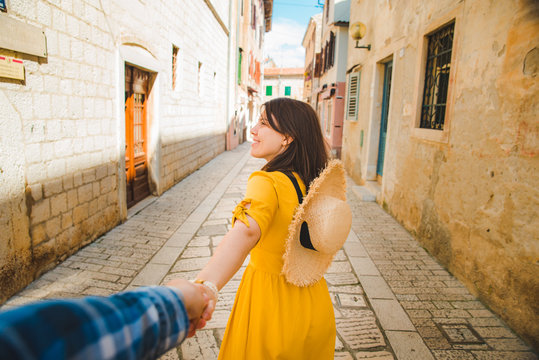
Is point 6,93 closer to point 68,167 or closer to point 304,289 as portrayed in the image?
point 68,167

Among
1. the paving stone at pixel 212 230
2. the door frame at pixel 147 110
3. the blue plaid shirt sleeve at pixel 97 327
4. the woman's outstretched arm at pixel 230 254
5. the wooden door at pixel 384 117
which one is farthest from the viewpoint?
the wooden door at pixel 384 117

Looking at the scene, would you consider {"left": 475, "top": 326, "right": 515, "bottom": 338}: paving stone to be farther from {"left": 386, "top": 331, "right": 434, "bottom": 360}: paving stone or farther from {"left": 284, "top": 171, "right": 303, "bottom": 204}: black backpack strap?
{"left": 284, "top": 171, "right": 303, "bottom": 204}: black backpack strap

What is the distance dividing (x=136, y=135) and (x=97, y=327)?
6540 millimetres

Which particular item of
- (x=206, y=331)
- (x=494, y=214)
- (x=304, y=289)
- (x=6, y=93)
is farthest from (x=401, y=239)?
(x=6, y=93)

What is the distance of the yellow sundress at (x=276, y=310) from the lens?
1312mm

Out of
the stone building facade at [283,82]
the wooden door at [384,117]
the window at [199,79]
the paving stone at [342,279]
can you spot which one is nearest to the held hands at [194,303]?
the paving stone at [342,279]

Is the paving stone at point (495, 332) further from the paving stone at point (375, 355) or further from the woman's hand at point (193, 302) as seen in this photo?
the woman's hand at point (193, 302)

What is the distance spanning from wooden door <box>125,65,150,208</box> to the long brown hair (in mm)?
5197


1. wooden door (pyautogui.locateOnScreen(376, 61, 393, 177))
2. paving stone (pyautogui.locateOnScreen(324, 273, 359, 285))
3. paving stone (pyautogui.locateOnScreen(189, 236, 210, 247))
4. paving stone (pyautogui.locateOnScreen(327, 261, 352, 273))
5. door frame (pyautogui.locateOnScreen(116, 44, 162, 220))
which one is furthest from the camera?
wooden door (pyautogui.locateOnScreen(376, 61, 393, 177))

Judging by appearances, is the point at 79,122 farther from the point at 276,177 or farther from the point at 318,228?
the point at 318,228

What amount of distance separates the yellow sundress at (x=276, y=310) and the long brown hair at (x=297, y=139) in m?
0.07

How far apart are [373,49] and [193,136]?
17.3ft

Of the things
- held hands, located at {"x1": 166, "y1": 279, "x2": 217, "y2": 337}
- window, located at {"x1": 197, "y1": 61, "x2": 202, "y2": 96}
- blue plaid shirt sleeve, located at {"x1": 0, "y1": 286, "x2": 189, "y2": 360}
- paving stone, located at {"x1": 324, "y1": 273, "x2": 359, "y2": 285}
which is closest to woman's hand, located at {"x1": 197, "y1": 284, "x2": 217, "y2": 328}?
held hands, located at {"x1": 166, "y1": 279, "x2": 217, "y2": 337}

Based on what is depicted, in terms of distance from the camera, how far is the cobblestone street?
2.67m
